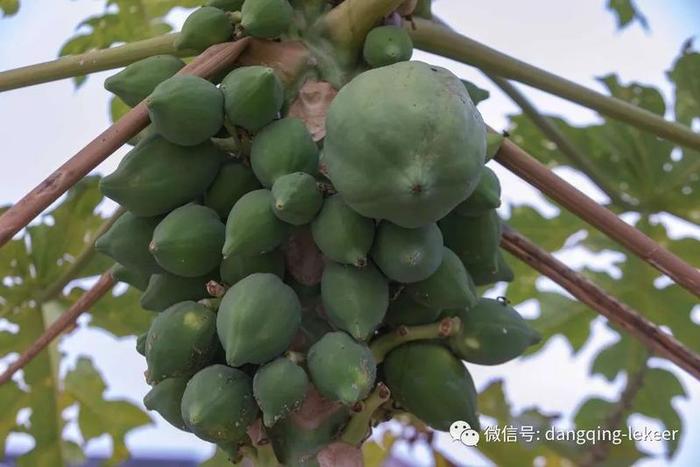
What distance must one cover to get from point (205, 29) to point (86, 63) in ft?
1.10

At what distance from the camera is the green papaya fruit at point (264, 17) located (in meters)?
1.41

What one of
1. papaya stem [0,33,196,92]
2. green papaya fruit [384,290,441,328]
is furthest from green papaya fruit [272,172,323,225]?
papaya stem [0,33,196,92]

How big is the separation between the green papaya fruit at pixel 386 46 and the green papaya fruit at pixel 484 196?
23cm

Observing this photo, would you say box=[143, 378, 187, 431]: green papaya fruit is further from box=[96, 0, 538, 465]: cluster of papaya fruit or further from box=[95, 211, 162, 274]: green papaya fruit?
box=[95, 211, 162, 274]: green papaya fruit

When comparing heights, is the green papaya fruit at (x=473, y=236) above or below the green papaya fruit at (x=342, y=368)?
below

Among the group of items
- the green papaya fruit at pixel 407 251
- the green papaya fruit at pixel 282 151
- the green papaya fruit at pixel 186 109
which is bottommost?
the green papaya fruit at pixel 407 251

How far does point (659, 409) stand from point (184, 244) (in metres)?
1.72

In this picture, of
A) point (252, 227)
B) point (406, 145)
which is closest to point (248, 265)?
point (252, 227)

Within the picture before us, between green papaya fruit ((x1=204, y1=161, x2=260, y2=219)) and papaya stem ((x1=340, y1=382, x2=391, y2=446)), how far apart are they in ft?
1.11

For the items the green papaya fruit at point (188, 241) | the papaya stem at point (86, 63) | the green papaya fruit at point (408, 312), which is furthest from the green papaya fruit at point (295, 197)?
the papaya stem at point (86, 63)

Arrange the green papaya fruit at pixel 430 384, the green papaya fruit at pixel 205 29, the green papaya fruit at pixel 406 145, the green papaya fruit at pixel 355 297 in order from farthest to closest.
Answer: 1. the green papaya fruit at pixel 205 29
2. the green papaya fruit at pixel 430 384
3. the green papaya fruit at pixel 355 297
4. the green papaya fruit at pixel 406 145

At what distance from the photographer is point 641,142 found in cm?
260

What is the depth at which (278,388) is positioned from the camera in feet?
3.88

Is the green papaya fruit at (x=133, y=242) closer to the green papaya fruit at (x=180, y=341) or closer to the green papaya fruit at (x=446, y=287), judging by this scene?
the green papaya fruit at (x=180, y=341)
